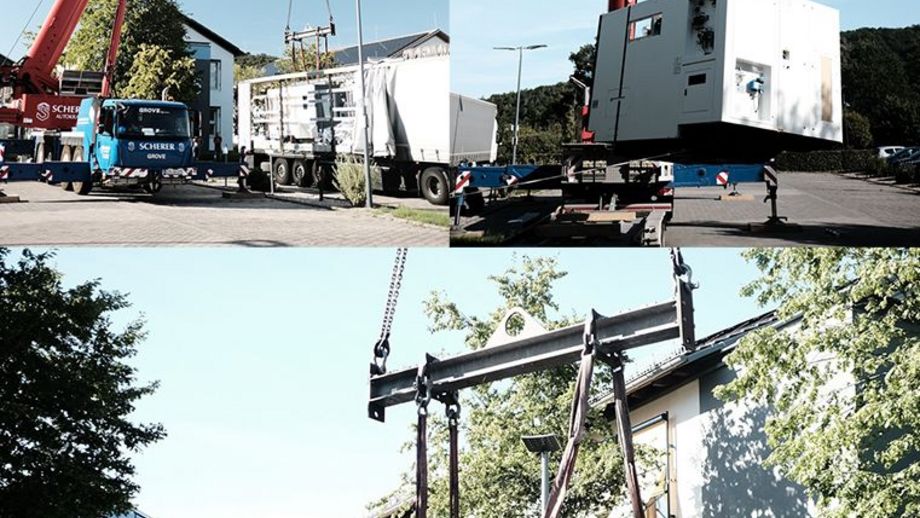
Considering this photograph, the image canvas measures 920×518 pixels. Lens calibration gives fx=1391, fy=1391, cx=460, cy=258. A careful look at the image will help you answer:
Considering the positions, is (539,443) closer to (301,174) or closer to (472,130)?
(301,174)

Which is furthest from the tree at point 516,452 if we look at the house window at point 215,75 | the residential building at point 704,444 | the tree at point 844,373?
the house window at point 215,75

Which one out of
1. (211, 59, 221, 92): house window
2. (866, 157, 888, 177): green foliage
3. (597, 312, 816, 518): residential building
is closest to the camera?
(866, 157, 888, 177): green foliage

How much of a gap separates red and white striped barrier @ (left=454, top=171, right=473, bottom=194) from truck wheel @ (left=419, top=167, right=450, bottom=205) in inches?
5.9

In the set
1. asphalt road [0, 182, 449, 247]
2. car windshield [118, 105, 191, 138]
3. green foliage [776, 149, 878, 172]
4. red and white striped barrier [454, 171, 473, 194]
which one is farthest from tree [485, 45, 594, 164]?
car windshield [118, 105, 191, 138]

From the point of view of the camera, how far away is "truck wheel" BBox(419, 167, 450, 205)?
917cm

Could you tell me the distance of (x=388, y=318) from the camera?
9.77 meters

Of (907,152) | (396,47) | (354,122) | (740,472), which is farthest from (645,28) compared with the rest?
(740,472)

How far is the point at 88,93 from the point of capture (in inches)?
456

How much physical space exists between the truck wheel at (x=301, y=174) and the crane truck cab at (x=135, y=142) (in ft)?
3.17

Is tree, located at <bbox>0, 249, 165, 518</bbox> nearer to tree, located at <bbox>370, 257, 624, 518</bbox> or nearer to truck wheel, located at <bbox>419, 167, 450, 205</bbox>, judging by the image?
tree, located at <bbox>370, 257, 624, 518</bbox>

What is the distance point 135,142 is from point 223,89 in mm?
2847

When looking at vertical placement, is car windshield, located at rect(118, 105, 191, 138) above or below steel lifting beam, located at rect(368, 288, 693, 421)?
above

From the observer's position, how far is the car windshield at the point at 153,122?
12.2 meters

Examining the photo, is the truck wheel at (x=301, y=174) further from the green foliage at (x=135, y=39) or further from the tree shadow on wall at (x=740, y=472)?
the tree shadow on wall at (x=740, y=472)
